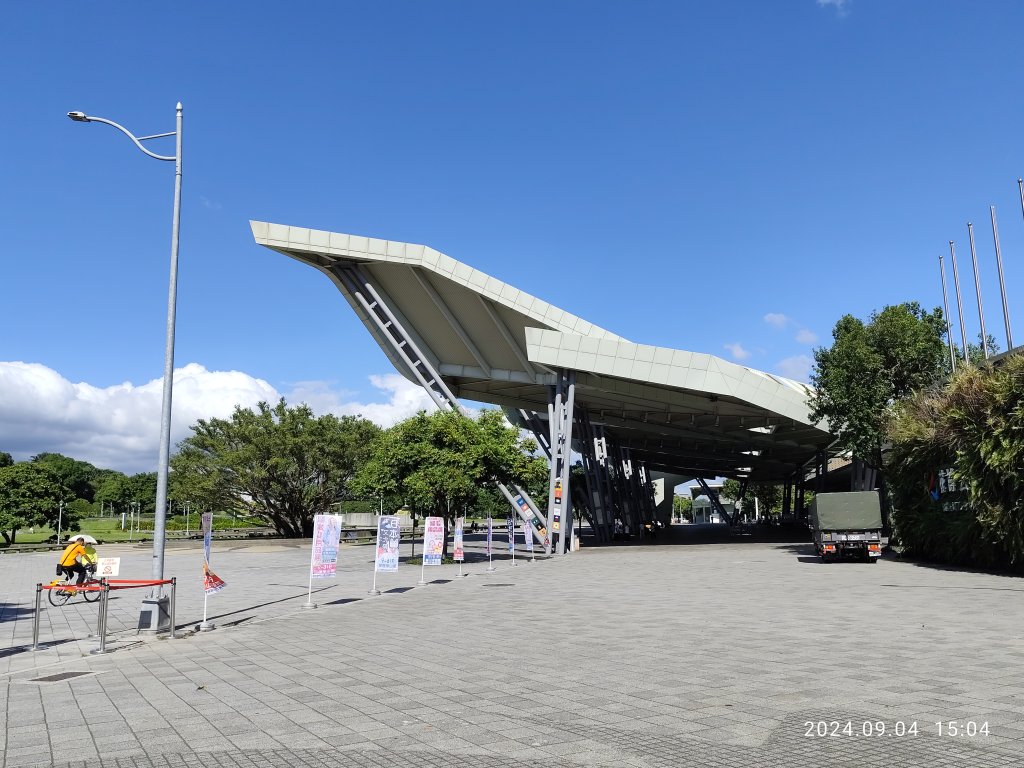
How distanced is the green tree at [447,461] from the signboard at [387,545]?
11728mm

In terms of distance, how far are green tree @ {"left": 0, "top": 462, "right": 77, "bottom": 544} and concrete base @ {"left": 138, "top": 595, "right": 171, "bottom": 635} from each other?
49479mm

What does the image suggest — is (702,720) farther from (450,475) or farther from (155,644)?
(450,475)

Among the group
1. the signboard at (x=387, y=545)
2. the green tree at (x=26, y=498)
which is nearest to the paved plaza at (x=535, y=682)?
the signboard at (x=387, y=545)

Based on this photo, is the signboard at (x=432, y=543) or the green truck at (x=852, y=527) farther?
the green truck at (x=852, y=527)

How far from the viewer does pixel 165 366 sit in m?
14.7

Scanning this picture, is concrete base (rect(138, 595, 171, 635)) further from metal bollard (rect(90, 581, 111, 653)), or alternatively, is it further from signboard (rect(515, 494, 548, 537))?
signboard (rect(515, 494, 548, 537))

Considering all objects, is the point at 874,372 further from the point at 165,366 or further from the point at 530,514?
the point at 165,366

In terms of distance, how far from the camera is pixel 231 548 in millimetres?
47500

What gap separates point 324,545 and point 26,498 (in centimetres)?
4889

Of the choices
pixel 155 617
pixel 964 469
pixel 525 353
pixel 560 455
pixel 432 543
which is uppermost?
pixel 525 353

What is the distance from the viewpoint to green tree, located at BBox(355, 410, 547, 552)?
109ft

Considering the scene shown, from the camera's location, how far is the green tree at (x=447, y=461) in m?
33.1

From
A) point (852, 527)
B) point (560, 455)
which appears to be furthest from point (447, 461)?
point (852, 527)

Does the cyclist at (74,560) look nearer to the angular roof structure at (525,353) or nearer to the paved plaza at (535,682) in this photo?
the paved plaza at (535,682)
